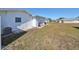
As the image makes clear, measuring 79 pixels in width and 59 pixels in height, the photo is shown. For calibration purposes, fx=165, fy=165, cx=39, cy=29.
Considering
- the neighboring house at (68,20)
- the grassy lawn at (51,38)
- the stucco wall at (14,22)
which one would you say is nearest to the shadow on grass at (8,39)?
the grassy lawn at (51,38)

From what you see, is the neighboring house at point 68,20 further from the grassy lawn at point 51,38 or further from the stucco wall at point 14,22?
the stucco wall at point 14,22

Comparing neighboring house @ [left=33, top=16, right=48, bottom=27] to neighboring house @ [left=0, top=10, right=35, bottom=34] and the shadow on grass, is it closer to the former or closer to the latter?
neighboring house @ [left=0, top=10, right=35, bottom=34]

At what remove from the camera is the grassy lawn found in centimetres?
695

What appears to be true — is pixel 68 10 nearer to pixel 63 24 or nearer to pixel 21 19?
pixel 63 24

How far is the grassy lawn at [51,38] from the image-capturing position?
6.95 metres

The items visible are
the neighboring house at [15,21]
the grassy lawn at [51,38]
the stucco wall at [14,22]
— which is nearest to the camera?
the grassy lawn at [51,38]

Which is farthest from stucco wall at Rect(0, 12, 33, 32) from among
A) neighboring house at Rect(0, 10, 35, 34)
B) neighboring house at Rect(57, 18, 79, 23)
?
neighboring house at Rect(57, 18, 79, 23)

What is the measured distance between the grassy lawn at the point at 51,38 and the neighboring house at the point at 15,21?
38cm

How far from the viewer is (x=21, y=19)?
8.20m

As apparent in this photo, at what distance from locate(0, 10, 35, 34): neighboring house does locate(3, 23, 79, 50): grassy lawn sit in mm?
384
